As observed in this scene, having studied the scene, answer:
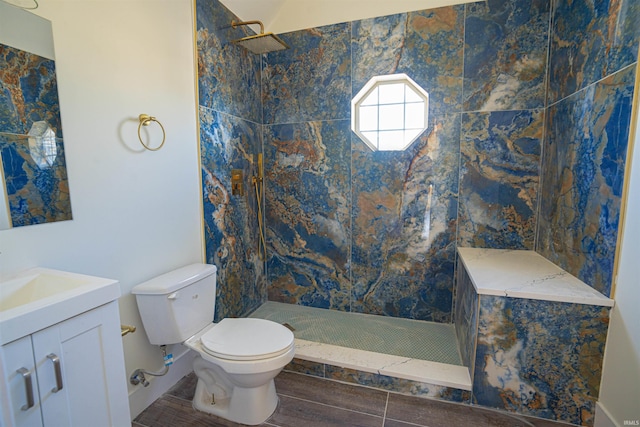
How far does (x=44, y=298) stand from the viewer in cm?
94

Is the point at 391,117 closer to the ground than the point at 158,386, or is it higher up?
higher up

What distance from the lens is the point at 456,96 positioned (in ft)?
7.69

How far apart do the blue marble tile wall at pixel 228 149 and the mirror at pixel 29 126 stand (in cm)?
87

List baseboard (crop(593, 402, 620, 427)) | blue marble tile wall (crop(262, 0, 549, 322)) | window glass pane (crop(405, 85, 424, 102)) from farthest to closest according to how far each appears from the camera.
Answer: window glass pane (crop(405, 85, 424, 102)) → blue marble tile wall (crop(262, 0, 549, 322)) → baseboard (crop(593, 402, 620, 427))

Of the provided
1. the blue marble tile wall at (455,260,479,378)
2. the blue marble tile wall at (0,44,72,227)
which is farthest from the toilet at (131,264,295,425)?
the blue marble tile wall at (455,260,479,378)

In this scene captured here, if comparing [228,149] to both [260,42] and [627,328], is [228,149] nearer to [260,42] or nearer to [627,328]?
[260,42]

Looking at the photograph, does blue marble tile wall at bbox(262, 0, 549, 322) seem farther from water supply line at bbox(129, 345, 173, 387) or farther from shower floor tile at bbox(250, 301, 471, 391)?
water supply line at bbox(129, 345, 173, 387)

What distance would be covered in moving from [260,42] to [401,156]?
1.42 metres

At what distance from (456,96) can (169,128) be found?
2.07m

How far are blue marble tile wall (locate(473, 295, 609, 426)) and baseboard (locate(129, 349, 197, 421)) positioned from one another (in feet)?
5.77

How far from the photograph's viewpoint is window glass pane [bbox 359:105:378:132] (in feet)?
8.70

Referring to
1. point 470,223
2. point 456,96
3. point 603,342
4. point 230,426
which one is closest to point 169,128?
point 230,426

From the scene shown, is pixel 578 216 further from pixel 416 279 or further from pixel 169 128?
pixel 169 128

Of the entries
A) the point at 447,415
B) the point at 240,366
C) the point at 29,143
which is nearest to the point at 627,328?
the point at 447,415
